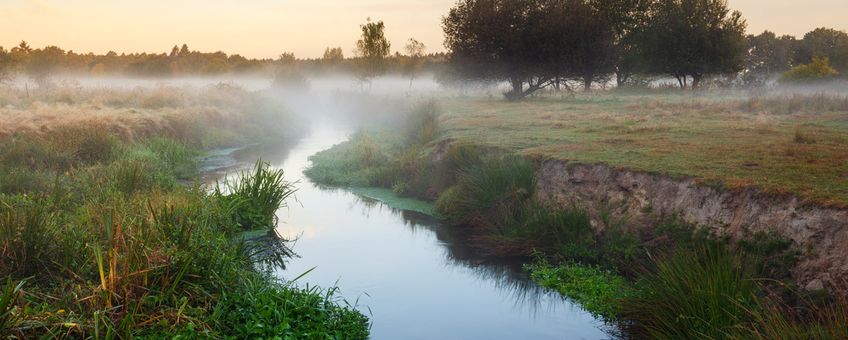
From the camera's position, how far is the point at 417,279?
10.6m

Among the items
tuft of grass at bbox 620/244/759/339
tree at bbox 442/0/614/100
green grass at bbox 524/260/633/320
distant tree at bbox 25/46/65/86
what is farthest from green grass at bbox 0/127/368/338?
distant tree at bbox 25/46/65/86

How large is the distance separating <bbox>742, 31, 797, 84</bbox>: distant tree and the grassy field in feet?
151

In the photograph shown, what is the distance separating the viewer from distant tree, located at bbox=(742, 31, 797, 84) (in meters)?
64.4

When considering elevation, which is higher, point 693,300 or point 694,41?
point 694,41

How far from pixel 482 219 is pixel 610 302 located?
450 cm

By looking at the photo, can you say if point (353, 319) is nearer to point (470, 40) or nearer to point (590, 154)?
point (590, 154)

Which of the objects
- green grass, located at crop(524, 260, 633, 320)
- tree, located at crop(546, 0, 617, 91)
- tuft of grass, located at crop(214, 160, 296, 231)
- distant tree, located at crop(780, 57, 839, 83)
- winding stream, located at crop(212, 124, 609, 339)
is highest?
tree, located at crop(546, 0, 617, 91)

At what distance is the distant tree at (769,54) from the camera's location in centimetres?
6438

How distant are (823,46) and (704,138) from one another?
2310 inches

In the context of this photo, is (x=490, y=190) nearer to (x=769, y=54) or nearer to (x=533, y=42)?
(x=533, y=42)

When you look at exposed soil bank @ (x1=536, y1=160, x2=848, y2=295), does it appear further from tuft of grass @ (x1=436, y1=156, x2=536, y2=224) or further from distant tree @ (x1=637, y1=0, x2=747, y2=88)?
distant tree @ (x1=637, y1=0, x2=747, y2=88)

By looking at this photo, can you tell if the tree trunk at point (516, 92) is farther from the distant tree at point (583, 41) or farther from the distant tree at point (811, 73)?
the distant tree at point (811, 73)

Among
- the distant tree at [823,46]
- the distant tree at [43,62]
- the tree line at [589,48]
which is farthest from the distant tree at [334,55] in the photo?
the distant tree at [823,46]

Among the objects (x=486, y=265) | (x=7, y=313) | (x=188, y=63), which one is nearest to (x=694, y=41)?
(x=486, y=265)
